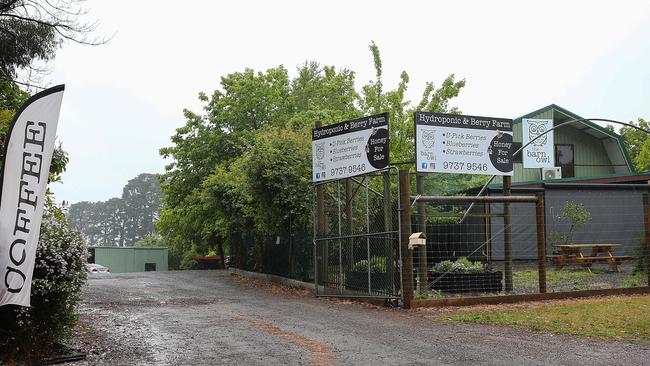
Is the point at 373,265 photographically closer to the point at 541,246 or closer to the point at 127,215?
the point at 541,246

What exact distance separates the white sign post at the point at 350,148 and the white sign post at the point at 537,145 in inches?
730

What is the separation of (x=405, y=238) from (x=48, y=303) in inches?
289

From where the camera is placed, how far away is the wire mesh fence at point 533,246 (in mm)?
14102

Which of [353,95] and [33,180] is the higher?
[353,95]

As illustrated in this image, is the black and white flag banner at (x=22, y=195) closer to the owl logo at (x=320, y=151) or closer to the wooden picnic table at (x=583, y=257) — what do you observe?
the owl logo at (x=320, y=151)

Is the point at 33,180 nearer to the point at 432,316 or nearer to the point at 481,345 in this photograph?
the point at 481,345

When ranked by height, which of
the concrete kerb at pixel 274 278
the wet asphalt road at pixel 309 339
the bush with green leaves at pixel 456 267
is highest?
the bush with green leaves at pixel 456 267

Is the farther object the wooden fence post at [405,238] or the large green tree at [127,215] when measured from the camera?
the large green tree at [127,215]

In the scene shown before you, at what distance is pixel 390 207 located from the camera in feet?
46.7

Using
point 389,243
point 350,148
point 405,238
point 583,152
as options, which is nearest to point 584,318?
point 405,238

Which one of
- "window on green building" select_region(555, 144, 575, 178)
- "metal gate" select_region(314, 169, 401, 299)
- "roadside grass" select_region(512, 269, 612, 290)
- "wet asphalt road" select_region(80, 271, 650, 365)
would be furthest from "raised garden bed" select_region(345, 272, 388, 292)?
"window on green building" select_region(555, 144, 575, 178)

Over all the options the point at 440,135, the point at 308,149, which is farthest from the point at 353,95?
the point at 440,135

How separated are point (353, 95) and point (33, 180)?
19.1 m

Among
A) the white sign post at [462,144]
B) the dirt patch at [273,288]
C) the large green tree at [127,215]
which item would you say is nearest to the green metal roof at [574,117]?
the dirt patch at [273,288]
